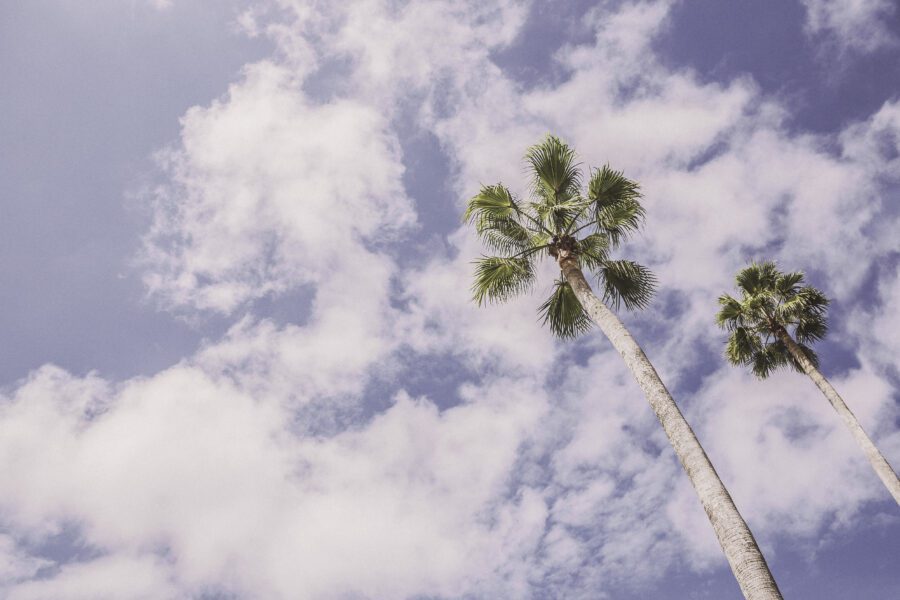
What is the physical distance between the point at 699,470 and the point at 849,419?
44.4 feet

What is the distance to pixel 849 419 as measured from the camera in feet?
54.9

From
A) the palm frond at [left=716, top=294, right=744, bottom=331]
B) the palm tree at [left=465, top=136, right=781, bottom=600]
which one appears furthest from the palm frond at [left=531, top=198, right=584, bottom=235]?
the palm frond at [left=716, top=294, right=744, bottom=331]

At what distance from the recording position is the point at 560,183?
1172 centimetres

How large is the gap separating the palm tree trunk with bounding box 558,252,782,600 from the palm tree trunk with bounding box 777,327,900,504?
12.2m

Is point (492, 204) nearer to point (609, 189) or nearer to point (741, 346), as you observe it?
point (609, 189)

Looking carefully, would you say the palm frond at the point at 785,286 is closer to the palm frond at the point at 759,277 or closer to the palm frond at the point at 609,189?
the palm frond at the point at 759,277

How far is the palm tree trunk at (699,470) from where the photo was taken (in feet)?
18.6

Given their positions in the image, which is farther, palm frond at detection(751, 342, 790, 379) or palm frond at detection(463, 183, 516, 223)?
palm frond at detection(751, 342, 790, 379)

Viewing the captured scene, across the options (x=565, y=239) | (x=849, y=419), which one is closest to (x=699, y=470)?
(x=565, y=239)

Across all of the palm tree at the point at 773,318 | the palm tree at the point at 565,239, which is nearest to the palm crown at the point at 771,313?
the palm tree at the point at 773,318

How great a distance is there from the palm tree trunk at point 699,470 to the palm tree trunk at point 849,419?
12.2m

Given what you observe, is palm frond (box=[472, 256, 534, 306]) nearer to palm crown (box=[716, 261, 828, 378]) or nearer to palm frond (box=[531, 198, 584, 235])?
palm frond (box=[531, 198, 584, 235])

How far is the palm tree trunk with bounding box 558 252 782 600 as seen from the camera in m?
5.68

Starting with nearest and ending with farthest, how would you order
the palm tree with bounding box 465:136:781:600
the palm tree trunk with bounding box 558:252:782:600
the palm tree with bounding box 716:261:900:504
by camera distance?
the palm tree trunk with bounding box 558:252:782:600 < the palm tree with bounding box 465:136:781:600 < the palm tree with bounding box 716:261:900:504
